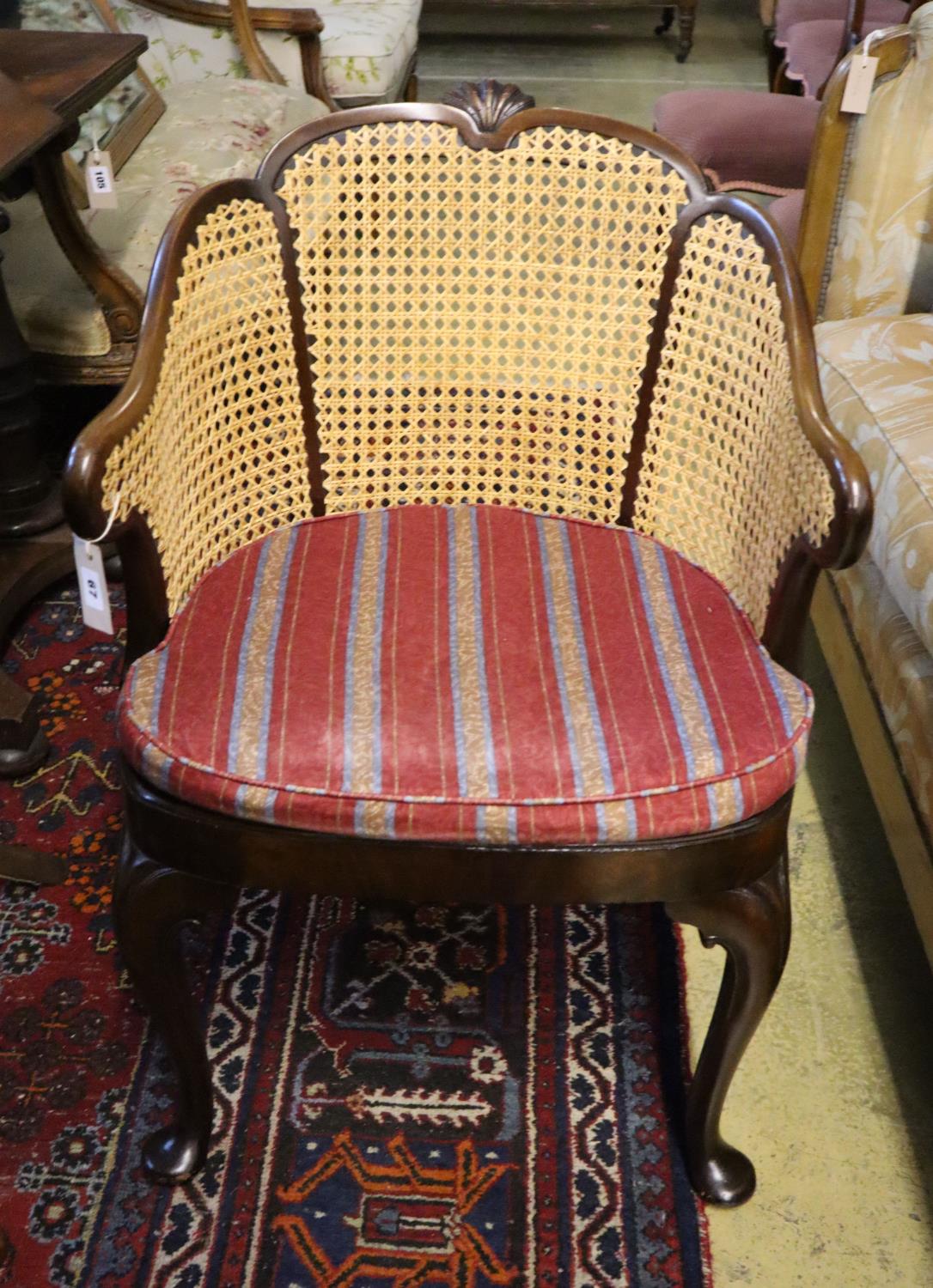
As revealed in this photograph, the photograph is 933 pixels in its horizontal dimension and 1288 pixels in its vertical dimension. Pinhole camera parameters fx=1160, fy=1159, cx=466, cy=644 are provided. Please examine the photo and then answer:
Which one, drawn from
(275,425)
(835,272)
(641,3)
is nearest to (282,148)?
(275,425)

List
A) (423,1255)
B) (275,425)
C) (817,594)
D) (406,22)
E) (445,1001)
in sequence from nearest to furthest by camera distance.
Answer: (423,1255) → (275,425) → (445,1001) → (817,594) → (406,22)

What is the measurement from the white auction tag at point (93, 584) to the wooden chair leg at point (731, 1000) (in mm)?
555

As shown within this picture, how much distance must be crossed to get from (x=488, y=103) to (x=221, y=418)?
42cm

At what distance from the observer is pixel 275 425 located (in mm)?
1249

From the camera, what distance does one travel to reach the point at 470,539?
4.03 ft

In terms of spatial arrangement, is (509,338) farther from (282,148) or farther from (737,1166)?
(737,1166)

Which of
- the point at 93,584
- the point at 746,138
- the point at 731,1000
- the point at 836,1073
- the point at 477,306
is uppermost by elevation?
the point at 477,306

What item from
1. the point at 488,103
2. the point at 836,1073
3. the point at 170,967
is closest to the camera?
the point at 170,967

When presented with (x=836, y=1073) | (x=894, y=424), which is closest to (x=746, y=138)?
(x=894, y=424)

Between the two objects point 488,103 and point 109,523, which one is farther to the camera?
point 488,103

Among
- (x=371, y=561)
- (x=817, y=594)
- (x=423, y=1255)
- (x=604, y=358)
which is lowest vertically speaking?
(x=423, y=1255)

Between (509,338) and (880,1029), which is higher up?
(509,338)

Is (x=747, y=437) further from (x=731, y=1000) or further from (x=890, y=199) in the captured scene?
(x=890, y=199)

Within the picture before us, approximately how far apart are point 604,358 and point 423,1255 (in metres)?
0.94
